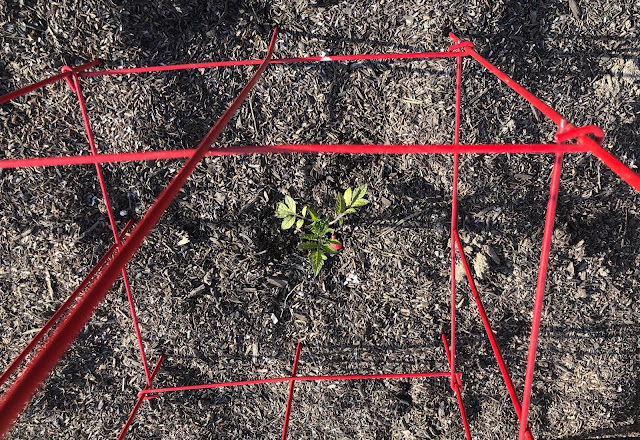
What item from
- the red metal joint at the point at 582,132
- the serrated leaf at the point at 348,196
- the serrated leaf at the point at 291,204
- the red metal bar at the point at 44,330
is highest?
the serrated leaf at the point at 348,196

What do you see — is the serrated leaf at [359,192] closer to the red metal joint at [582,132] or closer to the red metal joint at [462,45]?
the red metal joint at [462,45]

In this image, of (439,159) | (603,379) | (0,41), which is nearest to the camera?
(0,41)

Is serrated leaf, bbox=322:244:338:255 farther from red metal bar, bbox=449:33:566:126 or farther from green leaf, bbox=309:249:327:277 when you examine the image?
red metal bar, bbox=449:33:566:126

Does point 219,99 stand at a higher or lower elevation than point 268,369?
higher

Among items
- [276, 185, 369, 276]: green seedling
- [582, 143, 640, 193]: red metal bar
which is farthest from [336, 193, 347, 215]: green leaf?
Answer: [582, 143, 640, 193]: red metal bar

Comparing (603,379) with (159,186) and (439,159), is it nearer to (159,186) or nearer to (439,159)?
(439,159)

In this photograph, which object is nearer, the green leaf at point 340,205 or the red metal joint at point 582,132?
the red metal joint at point 582,132

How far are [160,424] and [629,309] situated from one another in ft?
7.21

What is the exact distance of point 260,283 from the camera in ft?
6.18

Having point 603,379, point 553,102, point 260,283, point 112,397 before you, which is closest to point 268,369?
point 260,283

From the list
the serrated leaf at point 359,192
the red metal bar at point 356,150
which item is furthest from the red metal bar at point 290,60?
the red metal bar at point 356,150

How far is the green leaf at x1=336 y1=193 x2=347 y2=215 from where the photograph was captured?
5.76 feet

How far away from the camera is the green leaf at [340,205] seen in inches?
69.1

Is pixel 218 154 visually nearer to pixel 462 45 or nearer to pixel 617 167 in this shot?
pixel 617 167
